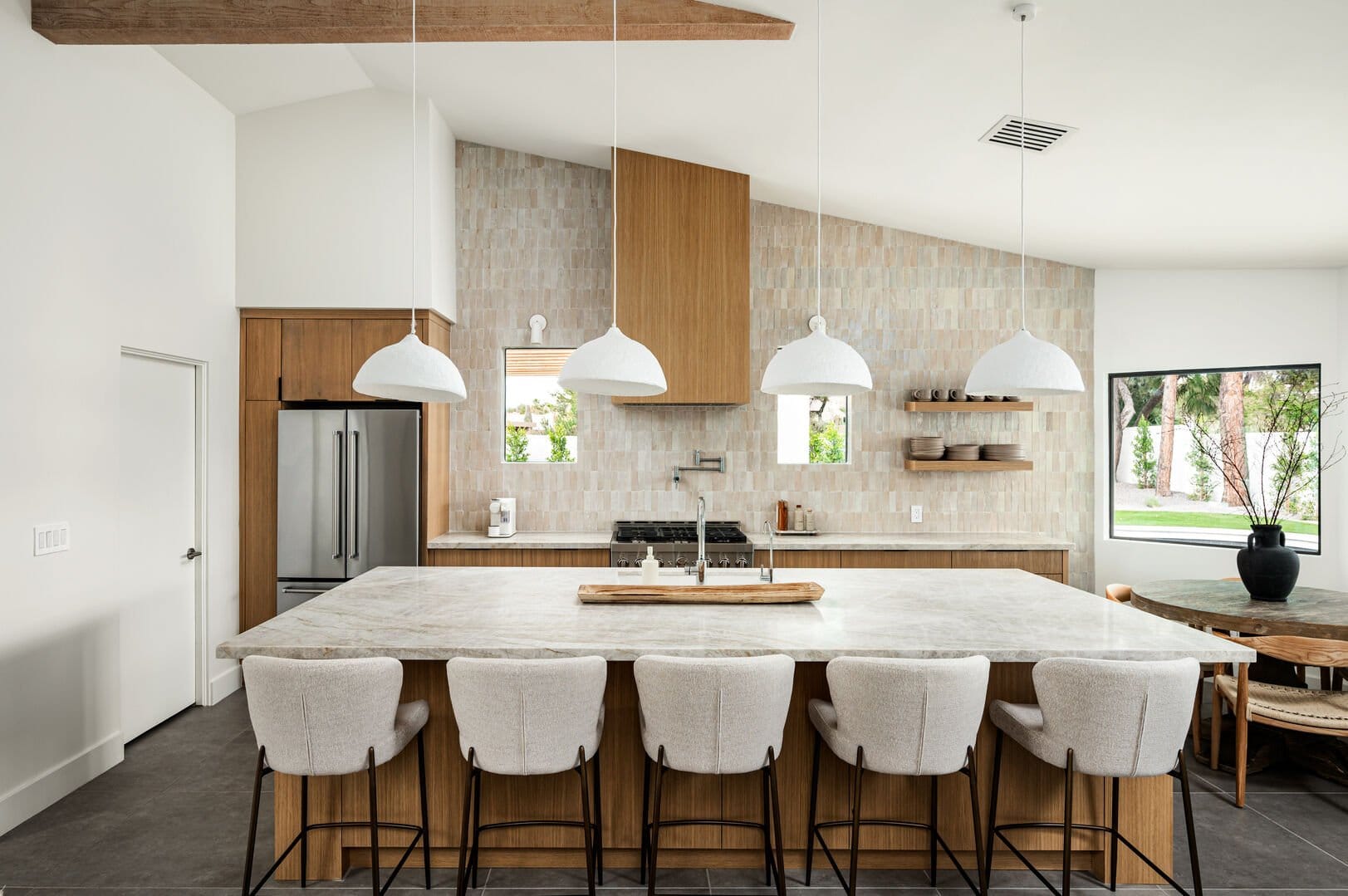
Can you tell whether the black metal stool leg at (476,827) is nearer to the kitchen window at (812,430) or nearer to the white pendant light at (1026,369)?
the white pendant light at (1026,369)

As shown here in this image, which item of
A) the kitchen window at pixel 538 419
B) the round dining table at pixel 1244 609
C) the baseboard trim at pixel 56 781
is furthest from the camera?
the kitchen window at pixel 538 419

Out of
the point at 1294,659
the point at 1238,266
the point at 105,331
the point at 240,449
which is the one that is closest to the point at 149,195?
the point at 105,331

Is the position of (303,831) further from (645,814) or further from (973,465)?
(973,465)

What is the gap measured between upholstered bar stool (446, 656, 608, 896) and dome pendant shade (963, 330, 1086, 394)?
170 cm

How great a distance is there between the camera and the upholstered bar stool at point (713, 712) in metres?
2.20

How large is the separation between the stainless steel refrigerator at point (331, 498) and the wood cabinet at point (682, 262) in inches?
63.7

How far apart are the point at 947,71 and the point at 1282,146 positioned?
63.2 inches

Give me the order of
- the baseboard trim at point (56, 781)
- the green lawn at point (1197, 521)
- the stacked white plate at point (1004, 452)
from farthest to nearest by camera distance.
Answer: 1. the stacked white plate at point (1004, 452)
2. the green lawn at point (1197, 521)
3. the baseboard trim at point (56, 781)

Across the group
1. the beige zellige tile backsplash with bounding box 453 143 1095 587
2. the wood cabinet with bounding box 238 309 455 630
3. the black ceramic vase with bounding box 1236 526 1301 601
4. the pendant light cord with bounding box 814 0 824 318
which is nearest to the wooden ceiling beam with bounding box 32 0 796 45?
the pendant light cord with bounding box 814 0 824 318

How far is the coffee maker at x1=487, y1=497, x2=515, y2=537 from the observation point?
501 centimetres

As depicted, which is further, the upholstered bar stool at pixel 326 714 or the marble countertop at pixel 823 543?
the marble countertop at pixel 823 543

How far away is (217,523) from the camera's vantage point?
453 cm

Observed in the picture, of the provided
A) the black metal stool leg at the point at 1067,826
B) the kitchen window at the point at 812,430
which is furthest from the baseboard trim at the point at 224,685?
the black metal stool leg at the point at 1067,826

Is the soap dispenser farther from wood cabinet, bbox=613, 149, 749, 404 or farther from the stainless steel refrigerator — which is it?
the stainless steel refrigerator
